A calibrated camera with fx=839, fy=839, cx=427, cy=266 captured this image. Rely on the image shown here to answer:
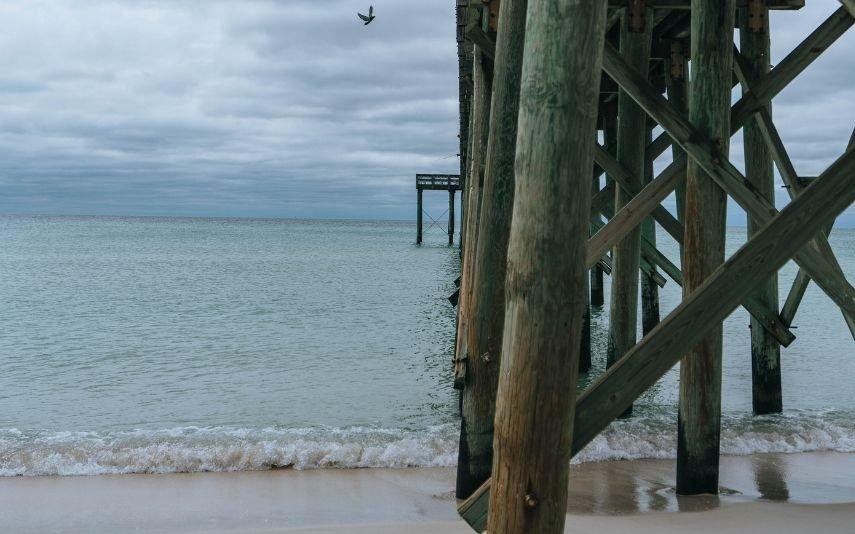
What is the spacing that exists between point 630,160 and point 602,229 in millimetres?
1619

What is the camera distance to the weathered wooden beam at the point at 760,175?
5.44 metres

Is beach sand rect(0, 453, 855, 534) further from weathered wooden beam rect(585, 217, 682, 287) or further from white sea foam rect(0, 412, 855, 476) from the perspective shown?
weathered wooden beam rect(585, 217, 682, 287)

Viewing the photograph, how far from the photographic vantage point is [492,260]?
4.36 meters

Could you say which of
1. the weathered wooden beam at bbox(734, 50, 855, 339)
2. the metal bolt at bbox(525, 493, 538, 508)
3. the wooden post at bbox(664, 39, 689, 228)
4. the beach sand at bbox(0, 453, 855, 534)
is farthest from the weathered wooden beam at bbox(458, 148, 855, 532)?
the wooden post at bbox(664, 39, 689, 228)

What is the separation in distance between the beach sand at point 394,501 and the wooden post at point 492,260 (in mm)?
446

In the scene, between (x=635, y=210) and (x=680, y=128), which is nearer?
(x=680, y=128)

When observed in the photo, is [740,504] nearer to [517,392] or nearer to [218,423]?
[517,392]

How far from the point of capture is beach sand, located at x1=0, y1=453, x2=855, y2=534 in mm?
4309

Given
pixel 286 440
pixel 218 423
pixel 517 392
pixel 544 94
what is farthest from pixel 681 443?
pixel 218 423

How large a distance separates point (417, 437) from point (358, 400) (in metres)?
2.21

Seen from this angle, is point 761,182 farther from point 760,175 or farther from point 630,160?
point 630,160

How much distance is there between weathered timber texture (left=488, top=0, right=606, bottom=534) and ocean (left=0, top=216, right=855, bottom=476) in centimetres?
375

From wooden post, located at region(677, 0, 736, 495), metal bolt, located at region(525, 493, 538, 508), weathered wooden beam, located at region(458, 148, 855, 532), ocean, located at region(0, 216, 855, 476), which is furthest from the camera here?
ocean, located at region(0, 216, 855, 476)

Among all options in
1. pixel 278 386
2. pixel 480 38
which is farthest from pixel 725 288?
pixel 278 386
